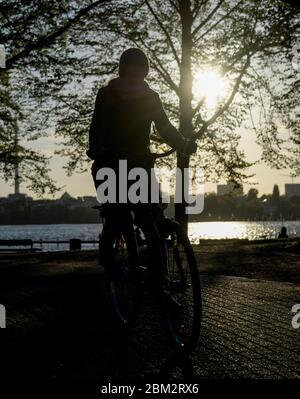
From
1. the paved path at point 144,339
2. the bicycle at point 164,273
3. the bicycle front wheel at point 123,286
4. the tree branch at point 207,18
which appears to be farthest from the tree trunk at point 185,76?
the bicycle at point 164,273

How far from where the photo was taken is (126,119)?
5031 millimetres

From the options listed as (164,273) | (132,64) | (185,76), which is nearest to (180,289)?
(164,273)

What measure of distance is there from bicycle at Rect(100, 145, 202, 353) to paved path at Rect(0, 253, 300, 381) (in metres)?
0.24

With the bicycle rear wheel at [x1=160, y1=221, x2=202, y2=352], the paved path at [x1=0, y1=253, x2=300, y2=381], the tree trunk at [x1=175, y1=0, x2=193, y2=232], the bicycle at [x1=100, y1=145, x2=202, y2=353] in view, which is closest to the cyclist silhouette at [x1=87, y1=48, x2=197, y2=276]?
the bicycle at [x1=100, y1=145, x2=202, y2=353]

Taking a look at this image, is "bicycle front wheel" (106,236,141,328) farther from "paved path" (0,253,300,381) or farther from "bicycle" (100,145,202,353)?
"paved path" (0,253,300,381)

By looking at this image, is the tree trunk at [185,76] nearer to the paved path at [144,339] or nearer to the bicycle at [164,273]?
the paved path at [144,339]

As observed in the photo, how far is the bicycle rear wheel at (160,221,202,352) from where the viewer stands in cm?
432

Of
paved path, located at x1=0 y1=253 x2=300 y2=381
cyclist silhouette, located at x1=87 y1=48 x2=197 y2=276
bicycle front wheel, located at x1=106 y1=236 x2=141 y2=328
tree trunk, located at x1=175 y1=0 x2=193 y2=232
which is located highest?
tree trunk, located at x1=175 y1=0 x2=193 y2=232

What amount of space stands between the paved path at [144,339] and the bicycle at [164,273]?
235 mm

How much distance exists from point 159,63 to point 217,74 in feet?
6.73

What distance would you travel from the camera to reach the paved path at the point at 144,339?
4.23 m

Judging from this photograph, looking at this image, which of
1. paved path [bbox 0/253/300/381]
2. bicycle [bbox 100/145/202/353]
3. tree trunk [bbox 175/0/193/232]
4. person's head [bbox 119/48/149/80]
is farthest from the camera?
tree trunk [bbox 175/0/193/232]
